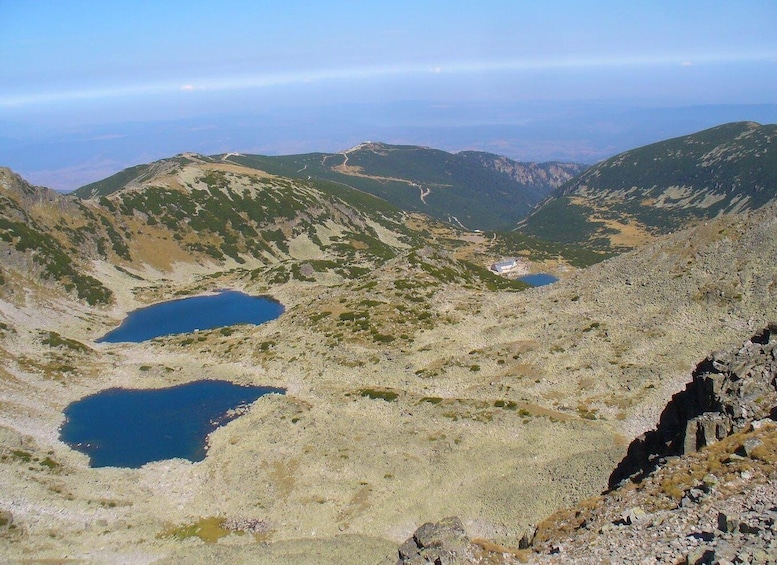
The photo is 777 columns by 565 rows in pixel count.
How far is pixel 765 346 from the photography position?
128ft

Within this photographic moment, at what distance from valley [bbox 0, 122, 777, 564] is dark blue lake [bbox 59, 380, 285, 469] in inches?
78.9

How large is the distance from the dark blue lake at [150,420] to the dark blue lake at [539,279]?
418 ft

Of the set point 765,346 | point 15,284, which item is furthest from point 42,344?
point 765,346

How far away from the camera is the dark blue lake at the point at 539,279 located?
Answer: 18250 cm

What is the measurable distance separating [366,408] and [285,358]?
22.0 meters

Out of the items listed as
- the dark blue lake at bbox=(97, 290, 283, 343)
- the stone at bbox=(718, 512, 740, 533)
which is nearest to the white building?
the dark blue lake at bbox=(97, 290, 283, 343)

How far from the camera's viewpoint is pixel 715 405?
117ft

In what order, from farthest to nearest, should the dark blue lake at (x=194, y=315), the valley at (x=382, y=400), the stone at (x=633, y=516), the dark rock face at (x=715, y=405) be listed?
1. the dark blue lake at (x=194, y=315)
2. the valley at (x=382, y=400)
3. the dark rock face at (x=715, y=405)
4. the stone at (x=633, y=516)

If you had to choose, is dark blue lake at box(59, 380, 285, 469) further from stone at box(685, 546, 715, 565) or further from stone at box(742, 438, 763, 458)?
stone at box(742, 438, 763, 458)

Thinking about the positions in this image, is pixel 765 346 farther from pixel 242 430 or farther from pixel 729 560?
pixel 242 430

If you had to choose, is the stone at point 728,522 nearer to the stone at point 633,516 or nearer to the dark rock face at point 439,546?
the stone at point 633,516

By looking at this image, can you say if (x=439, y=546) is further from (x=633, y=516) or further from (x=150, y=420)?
(x=150, y=420)

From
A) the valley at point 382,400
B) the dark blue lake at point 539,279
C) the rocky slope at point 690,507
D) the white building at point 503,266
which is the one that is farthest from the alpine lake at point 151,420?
the white building at point 503,266

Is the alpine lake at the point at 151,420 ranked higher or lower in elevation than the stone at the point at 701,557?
lower
